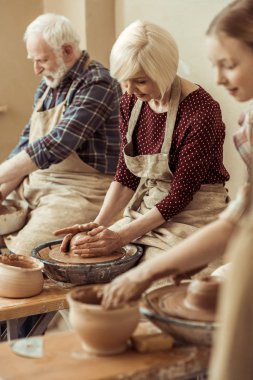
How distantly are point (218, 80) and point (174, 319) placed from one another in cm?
74

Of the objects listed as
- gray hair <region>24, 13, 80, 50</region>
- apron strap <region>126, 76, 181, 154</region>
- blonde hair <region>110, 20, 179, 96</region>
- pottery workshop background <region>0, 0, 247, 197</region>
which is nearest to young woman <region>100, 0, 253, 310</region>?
blonde hair <region>110, 20, 179, 96</region>

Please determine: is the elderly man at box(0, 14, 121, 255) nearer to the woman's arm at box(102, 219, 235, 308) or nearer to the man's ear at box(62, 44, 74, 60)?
the man's ear at box(62, 44, 74, 60)

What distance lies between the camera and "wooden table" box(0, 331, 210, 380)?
1.92 meters

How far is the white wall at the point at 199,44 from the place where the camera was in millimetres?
3932

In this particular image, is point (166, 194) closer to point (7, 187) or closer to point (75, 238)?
point (75, 238)

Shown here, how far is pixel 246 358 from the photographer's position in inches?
65.7

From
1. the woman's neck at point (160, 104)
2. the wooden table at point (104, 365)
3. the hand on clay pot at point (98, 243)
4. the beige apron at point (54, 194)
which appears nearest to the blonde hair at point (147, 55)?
the woman's neck at point (160, 104)

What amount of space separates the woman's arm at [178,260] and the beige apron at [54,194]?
5.65 ft

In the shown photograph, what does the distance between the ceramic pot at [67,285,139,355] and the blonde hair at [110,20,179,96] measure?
1.28 m

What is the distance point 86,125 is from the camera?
12.8ft

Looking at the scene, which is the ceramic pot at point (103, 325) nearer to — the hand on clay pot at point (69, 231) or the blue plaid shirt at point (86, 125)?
the hand on clay pot at point (69, 231)

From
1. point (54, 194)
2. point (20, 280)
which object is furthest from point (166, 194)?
point (54, 194)

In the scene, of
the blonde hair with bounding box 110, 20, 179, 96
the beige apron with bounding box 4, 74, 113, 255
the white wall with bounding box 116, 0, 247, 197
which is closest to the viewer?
the blonde hair with bounding box 110, 20, 179, 96

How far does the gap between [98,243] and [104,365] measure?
1150 millimetres
